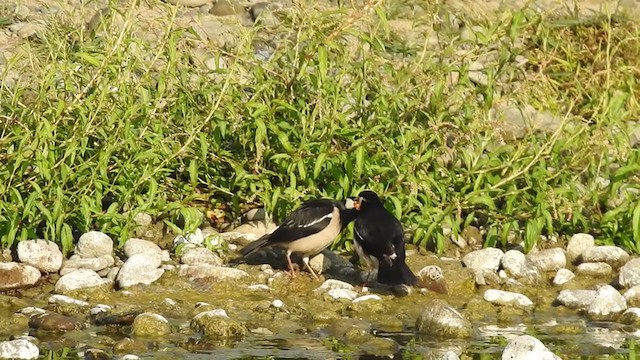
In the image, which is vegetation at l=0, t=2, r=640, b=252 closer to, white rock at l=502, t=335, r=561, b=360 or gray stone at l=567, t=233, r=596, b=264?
gray stone at l=567, t=233, r=596, b=264

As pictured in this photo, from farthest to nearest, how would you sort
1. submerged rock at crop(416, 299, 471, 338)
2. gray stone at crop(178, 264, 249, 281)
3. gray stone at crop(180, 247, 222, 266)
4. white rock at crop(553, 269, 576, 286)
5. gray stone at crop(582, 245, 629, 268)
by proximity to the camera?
gray stone at crop(582, 245, 629, 268)
white rock at crop(553, 269, 576, 286)
gray stone at crop(180, 247, 222, 266)
gray stone at crop(178, 264, 249, 281)
submerged rock at crop(416, 299, 471, 338)

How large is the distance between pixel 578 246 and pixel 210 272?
8.80ft

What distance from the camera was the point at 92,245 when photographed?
31.7 ft

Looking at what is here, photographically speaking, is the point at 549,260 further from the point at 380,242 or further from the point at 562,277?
the point at 380,242

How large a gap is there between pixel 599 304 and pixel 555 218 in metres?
1.30

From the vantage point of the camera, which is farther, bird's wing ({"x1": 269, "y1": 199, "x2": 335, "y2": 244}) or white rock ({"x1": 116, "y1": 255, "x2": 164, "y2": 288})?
bird's wing ({"x1": 269, "y1": 199, "x2": 335, "y2": 244})

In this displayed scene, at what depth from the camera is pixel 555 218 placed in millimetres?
10492

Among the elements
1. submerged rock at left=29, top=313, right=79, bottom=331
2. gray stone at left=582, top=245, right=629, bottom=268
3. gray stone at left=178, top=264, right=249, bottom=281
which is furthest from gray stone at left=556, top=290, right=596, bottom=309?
submerged rock at left=29, top=313, right=79, bottom=331

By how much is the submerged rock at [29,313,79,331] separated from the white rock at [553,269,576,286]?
134 inches

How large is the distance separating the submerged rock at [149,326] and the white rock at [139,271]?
103 cm

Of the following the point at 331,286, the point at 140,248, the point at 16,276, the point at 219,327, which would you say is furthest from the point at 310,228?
the point at 16,276

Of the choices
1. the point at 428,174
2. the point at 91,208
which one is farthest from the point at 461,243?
the point at 91,208

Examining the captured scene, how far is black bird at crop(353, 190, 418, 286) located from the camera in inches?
374

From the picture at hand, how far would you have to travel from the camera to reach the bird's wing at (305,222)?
9.82 meters
